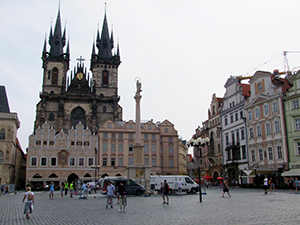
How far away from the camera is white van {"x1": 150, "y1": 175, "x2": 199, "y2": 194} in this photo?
Answer: 105 ft

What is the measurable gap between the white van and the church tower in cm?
4154

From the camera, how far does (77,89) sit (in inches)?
3127

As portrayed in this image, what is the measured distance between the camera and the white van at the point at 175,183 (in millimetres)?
31998

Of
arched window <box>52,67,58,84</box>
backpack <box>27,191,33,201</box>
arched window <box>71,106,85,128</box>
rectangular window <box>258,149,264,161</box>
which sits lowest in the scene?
backpack <box>27,191,33,201</box>

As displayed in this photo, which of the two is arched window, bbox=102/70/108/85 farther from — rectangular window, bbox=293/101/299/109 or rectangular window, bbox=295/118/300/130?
rectangular window, bbox=295/118/300/130

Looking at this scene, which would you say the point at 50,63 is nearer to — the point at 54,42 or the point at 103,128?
the point at 54,42

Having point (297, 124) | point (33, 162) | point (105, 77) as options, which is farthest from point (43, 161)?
point (297, 124)

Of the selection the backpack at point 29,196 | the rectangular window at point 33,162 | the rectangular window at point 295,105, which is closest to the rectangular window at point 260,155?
the rectangular window at point 295,105

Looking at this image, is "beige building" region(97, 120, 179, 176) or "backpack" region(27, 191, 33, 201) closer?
"backpack" region(27, 191, 33, 201)

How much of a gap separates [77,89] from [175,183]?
5324 centimetres

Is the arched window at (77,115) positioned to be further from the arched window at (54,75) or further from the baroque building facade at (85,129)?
the arched window at (54,75)

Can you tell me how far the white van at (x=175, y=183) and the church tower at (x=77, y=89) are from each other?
41.5 meters

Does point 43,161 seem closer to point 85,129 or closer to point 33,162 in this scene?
point 33,162

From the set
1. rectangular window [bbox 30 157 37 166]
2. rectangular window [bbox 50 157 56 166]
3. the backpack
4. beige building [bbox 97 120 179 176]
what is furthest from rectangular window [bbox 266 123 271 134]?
rectangular window [bbox 30 157 37 166]
